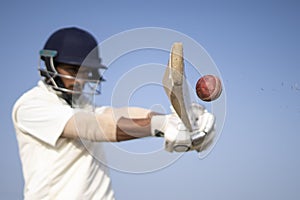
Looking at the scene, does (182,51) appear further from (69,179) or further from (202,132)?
Result: (69,179)

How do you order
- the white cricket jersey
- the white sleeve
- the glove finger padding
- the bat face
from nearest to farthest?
the bat face < the glove finger padding < the white sleeve < the white cricket jersey

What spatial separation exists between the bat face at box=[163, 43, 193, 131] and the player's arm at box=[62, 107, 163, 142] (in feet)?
1.25

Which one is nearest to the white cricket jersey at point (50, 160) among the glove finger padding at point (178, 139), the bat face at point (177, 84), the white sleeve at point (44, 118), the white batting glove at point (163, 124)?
the white sleeve at point (44, 118)

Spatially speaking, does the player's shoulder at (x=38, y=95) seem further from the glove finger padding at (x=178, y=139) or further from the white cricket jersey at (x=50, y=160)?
the glove finger padding at (x=178, y=139)

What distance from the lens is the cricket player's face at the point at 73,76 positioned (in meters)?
6.00

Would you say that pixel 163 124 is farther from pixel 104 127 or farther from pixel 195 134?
pixel 104 127

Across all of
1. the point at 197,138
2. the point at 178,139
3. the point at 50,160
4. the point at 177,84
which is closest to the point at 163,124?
the point at 178,139

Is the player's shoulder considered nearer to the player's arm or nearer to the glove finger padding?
the player's arm

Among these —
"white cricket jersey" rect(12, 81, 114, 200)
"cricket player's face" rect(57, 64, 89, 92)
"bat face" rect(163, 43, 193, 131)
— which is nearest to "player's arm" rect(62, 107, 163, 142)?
"white cricket jersey" rect(12, 81, 114, 200)

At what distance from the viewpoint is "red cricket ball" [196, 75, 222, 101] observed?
6359 millimetres

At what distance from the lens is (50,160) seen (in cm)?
579

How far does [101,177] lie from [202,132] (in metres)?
1.32

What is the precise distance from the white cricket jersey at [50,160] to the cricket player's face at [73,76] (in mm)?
213

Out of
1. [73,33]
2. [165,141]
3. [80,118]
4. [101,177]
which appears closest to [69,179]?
[101,177]
